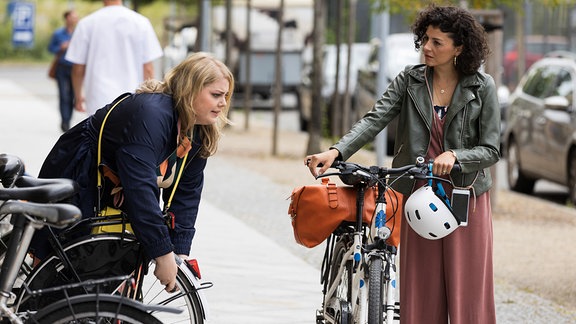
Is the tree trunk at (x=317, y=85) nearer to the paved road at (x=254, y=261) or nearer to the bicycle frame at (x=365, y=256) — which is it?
the paved road at (x=254, y=261)

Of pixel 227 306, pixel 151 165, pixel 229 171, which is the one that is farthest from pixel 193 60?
pixel 229 171

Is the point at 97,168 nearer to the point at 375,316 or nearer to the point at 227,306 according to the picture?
the point at 375,316

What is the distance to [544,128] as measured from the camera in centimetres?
1470

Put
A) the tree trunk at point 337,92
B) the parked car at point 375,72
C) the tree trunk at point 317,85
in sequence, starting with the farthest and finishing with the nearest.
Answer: the parked car at point 375,72 → the tree trunk at point 337,92 → the tree trunk at point 317,85

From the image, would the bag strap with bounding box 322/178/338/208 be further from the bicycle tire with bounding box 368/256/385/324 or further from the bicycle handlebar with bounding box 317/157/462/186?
the bicycle tire with bounding box 368/256/385/324

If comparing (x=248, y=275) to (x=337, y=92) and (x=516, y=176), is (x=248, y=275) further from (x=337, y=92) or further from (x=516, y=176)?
(x=337, y=92)

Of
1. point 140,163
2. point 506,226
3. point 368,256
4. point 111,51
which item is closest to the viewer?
point 140,163

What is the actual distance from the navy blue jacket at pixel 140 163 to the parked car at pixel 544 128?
29.6 feet

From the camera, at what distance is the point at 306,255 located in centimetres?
975

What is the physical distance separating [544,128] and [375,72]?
17.9 ft

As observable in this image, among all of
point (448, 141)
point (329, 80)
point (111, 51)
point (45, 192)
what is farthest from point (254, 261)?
point (329, 80)

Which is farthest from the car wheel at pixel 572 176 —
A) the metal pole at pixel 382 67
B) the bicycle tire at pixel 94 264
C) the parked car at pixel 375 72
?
the bicycle tire at pixel 94 264

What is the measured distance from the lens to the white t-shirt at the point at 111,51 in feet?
30.3

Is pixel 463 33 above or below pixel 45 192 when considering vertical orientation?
above
